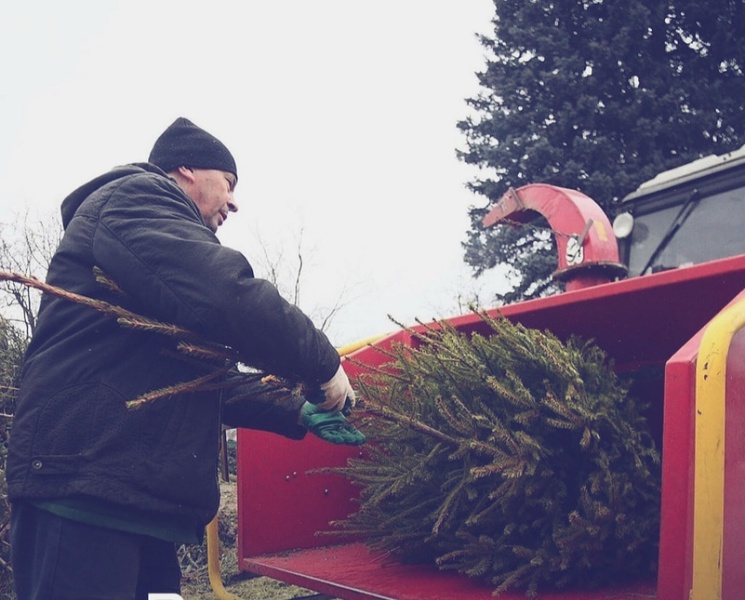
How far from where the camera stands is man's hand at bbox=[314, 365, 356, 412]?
2088mm

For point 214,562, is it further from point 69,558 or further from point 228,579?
point 228,579

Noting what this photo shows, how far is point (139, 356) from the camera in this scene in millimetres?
1936

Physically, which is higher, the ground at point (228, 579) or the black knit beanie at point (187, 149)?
the black knit beanie at point (187, 149)

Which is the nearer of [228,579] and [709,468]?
[709,468]

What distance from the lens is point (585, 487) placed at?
2178 mm

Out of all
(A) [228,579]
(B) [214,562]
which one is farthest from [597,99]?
(B) [214,562]

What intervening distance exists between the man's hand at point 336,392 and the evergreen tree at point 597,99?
38.5 ft

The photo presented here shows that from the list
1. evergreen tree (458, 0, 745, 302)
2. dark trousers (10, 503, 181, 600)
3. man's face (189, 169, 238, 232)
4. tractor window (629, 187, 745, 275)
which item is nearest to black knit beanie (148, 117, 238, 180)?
man's face (189, 169, 238, 232)

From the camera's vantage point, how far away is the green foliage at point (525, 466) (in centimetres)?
218

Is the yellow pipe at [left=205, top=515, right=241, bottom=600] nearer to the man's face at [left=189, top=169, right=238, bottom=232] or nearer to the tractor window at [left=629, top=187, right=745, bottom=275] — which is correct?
the man's face at [left=189, top=169, right=238, bottom=232]

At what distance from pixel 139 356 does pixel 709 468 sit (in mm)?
1316

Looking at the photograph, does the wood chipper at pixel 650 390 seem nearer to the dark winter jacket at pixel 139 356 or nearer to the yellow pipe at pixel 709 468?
the yellow pipe at pixel 709 468

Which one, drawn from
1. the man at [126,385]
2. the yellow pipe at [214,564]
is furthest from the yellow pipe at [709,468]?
the yellow pipe at [214,564]

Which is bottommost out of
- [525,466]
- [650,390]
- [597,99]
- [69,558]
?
[69,558]
